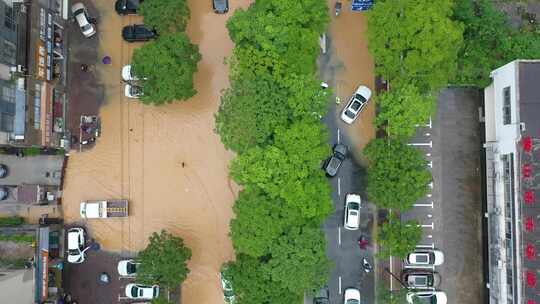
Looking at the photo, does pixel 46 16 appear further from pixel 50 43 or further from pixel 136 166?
pixel 136 166

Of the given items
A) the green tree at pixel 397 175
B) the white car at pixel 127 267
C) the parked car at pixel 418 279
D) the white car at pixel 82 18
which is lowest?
the parked car at pixel 418 279

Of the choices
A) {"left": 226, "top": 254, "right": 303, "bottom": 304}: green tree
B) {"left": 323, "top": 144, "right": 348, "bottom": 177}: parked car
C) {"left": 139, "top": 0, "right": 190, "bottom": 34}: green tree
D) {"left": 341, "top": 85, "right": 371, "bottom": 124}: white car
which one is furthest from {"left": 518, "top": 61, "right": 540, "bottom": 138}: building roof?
{"left": 139, "top": 0, "right": 190, "bottom": 34}: green tree

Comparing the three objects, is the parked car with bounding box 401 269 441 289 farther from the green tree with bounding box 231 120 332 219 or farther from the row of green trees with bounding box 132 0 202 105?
the row of green trees with bounding box 132 0 202 105

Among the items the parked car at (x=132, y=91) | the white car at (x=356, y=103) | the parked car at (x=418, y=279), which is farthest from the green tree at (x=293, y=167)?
the parked car at (x=132, y=91)

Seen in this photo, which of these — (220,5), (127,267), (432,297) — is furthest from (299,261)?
(220,5)

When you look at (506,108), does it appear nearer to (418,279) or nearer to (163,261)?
(418,279)

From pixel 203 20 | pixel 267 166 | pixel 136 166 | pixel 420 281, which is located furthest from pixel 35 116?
pixel 420 281

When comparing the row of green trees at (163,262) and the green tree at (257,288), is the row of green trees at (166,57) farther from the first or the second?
the green tree at (257,288)
